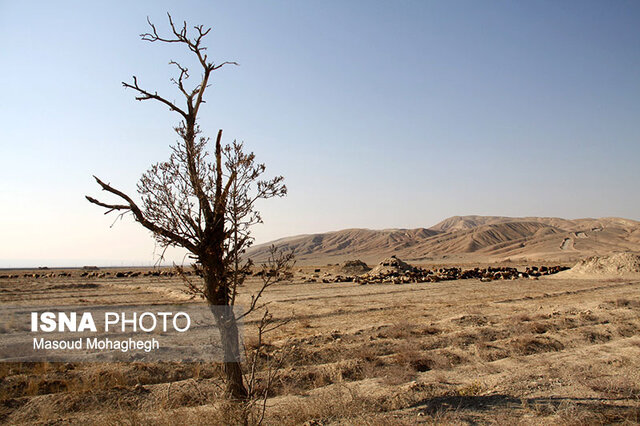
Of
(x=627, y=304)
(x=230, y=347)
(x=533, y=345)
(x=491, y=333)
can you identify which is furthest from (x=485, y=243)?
(x=230, y=347)

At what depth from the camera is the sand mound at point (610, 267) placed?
40878 mm

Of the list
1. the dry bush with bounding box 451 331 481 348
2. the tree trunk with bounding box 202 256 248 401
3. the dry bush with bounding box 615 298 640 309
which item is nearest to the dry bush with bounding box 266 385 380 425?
the tree trunk with bounding box 202 256 248 401

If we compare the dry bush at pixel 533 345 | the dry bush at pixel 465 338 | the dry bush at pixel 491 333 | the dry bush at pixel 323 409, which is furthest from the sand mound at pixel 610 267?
the dry bush at pixel 323 409

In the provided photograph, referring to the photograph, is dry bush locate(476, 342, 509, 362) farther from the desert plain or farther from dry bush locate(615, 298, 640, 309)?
dry bush locate(615, 298, 640, 309)

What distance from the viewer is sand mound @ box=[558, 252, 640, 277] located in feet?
134

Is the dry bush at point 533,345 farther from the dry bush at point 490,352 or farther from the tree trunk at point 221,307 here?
the tree trunk at point 221,307

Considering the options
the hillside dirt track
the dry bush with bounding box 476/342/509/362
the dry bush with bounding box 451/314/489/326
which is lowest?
the dry bush with bounding box 451/314/489/326

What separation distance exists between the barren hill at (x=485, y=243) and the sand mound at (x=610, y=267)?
123ft

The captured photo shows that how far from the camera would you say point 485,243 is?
440 feet

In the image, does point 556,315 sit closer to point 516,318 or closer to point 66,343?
point 516,318

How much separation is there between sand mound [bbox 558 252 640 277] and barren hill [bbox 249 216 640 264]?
123 ft

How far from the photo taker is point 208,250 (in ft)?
20.2

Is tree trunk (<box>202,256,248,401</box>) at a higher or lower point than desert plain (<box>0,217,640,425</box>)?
higher

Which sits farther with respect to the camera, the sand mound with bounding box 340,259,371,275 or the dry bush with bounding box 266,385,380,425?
the sand mound with bounding box 340,259,371,275
